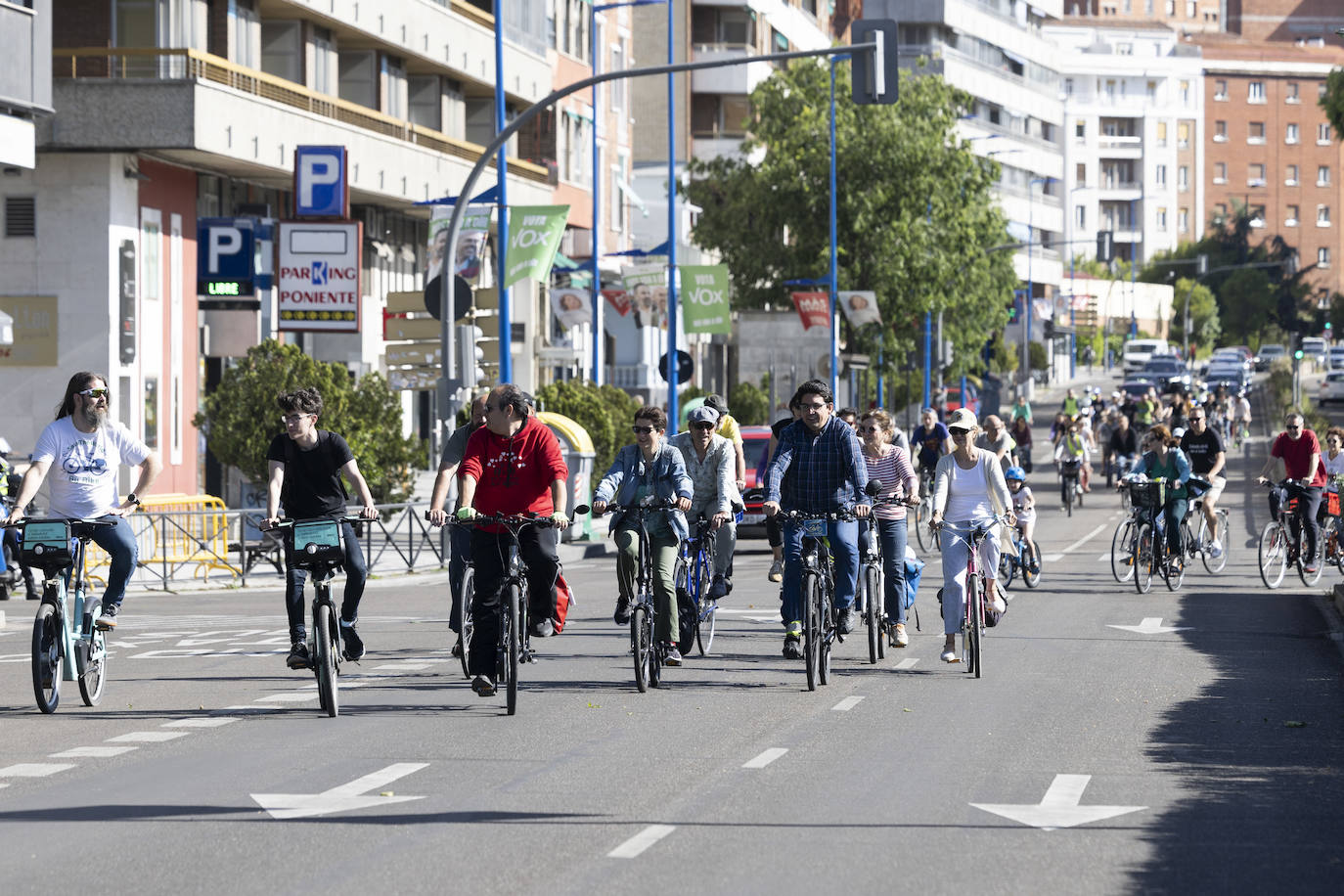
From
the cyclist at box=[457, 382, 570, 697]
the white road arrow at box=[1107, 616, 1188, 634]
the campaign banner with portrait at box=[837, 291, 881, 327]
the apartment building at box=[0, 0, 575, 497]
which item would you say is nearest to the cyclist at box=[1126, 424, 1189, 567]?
the white road arrow at box=[1107, 616, 1188, 634]

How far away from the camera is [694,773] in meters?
10.5

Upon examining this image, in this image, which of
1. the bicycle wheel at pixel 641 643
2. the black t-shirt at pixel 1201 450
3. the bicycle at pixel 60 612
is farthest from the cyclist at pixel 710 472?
the black t-shirt at pixel 1201 450

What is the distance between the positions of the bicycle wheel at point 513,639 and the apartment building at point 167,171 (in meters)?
20.2

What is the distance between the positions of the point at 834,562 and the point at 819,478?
0.58 metres

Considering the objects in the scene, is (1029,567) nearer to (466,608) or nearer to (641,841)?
(466,608)

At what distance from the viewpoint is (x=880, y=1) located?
112 metres

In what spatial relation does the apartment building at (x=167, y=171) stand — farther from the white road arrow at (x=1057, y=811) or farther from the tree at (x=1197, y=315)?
the tree at (x=1197, y=315)

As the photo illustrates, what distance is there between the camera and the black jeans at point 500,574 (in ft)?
42.0

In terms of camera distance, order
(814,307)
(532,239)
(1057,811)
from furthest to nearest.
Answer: (814,307) → (532,239) → (1057,811)

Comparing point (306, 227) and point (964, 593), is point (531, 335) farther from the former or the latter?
point (964, 593)

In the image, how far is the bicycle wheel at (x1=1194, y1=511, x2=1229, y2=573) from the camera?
2669 cm

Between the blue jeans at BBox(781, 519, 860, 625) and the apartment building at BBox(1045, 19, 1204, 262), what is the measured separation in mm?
147320

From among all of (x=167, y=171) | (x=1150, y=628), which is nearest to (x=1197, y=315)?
(x=167, y=171)

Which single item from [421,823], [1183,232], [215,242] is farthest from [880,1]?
[421,823]
